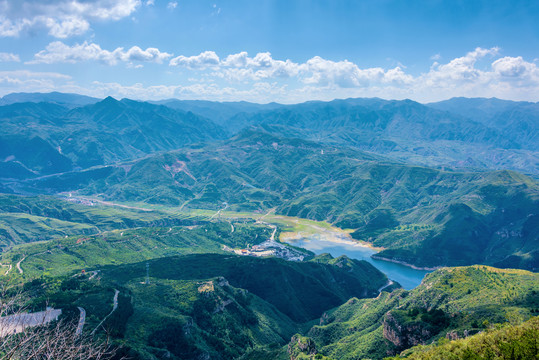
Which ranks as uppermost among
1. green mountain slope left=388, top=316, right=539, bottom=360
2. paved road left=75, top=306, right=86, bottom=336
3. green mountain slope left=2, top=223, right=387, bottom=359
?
green mountain slope left=388, top=316, right=539, bottom=360

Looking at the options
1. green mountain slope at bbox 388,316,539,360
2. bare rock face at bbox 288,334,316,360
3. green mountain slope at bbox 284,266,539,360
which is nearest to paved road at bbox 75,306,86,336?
bare rock face at bbox 288,334,316,360

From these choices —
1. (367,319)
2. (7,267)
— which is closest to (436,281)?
(367,319)

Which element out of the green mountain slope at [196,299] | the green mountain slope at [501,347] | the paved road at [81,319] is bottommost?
the green mountain slope at [196,299]

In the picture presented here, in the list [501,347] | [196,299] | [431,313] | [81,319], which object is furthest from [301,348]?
[501,347]

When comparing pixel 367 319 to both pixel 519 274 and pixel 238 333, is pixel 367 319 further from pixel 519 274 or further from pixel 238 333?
pixel 519 274

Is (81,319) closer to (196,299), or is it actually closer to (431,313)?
(196,299)

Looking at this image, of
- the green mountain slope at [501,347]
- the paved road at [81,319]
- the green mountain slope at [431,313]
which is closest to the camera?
the green mountain slope at [501,347]

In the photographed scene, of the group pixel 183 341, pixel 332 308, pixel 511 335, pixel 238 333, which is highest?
pixel 511 335

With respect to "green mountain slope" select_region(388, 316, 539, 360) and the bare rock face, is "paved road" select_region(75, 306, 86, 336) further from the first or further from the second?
"green mountain slope" select_region(388, 316, 539, 360)

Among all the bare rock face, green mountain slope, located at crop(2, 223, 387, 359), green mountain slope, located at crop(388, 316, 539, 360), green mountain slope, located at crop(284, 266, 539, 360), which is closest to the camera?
green mountain slope, located at crop(388, 316, 539, 360)

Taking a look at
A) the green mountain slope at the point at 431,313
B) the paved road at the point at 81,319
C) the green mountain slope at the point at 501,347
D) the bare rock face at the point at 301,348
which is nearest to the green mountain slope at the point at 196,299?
the paved road at the point at 81,319

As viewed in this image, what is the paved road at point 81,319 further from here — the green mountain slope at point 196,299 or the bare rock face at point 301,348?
the bare rock face at point 301,348
